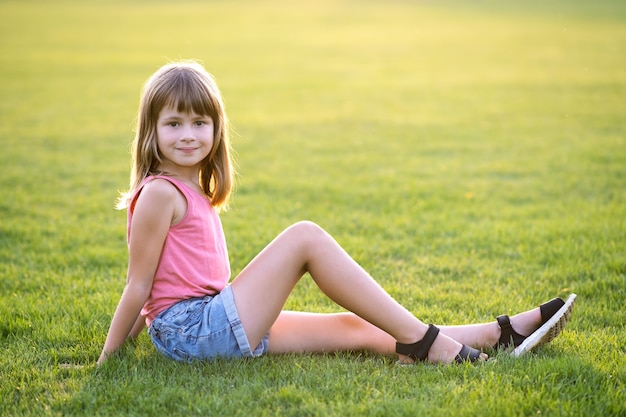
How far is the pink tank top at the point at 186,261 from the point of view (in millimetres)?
3254

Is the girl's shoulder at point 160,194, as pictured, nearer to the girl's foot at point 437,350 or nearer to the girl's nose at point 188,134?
the girl's nose at point 188,134

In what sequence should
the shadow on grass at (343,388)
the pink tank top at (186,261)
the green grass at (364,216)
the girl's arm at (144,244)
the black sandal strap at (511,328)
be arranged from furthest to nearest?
the black sandal strap at (511,328)
the pink tank top at (186,261)
the girl's arm at (144,244)
the green grass at (364,216)
the shadow on grass at (343,388)

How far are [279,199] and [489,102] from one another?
7153 mm

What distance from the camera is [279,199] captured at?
6.69 meters

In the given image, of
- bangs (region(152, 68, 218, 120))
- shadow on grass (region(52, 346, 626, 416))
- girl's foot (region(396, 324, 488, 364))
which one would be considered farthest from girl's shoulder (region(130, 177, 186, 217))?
girl's foot (region(396, 324, 488, 364))

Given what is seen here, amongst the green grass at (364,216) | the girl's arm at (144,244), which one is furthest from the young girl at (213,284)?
the green grass at (364,216)

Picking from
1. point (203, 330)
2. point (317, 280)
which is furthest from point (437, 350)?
point (203, 330)

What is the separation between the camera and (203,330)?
3.18 m

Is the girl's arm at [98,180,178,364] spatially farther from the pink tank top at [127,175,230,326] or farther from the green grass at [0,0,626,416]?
the green grass at [0,0,626,416]

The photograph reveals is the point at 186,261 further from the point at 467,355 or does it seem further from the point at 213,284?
the point at 467,355

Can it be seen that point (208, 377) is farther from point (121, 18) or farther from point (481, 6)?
point (481, 6)

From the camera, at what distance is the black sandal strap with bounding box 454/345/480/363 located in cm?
319

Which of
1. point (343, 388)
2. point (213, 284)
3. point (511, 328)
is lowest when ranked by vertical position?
point (343, 388)

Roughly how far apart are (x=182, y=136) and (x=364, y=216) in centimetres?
293
